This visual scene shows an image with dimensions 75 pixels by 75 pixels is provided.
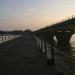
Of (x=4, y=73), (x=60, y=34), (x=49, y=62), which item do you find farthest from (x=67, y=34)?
(x=4, y=73)

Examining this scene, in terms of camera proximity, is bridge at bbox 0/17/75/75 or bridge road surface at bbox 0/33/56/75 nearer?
bridge road surface at bbox 0/33/56/75

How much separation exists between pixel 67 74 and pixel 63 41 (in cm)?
5504

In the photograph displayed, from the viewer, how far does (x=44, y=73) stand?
1370 cm

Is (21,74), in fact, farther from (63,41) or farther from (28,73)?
(63,41)

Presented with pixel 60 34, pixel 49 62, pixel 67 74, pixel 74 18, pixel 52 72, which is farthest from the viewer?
pixel 60 34

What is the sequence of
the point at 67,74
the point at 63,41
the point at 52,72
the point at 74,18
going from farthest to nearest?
the point at 63,41, the point at 74,18, the point at 67,74, the point at 52,72

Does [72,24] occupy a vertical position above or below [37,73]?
above

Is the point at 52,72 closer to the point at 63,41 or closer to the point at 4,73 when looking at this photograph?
the point at 4,73

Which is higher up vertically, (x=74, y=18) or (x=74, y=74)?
(x=74, y=18)

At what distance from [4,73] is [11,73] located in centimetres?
51

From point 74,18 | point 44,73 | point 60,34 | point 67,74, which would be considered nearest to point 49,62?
point 67,74

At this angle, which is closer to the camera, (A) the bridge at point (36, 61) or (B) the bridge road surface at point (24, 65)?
(B) the bridge road surface at point (24, 65)

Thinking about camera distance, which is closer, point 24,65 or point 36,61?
point 24,65

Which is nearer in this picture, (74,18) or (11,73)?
(11,73)
